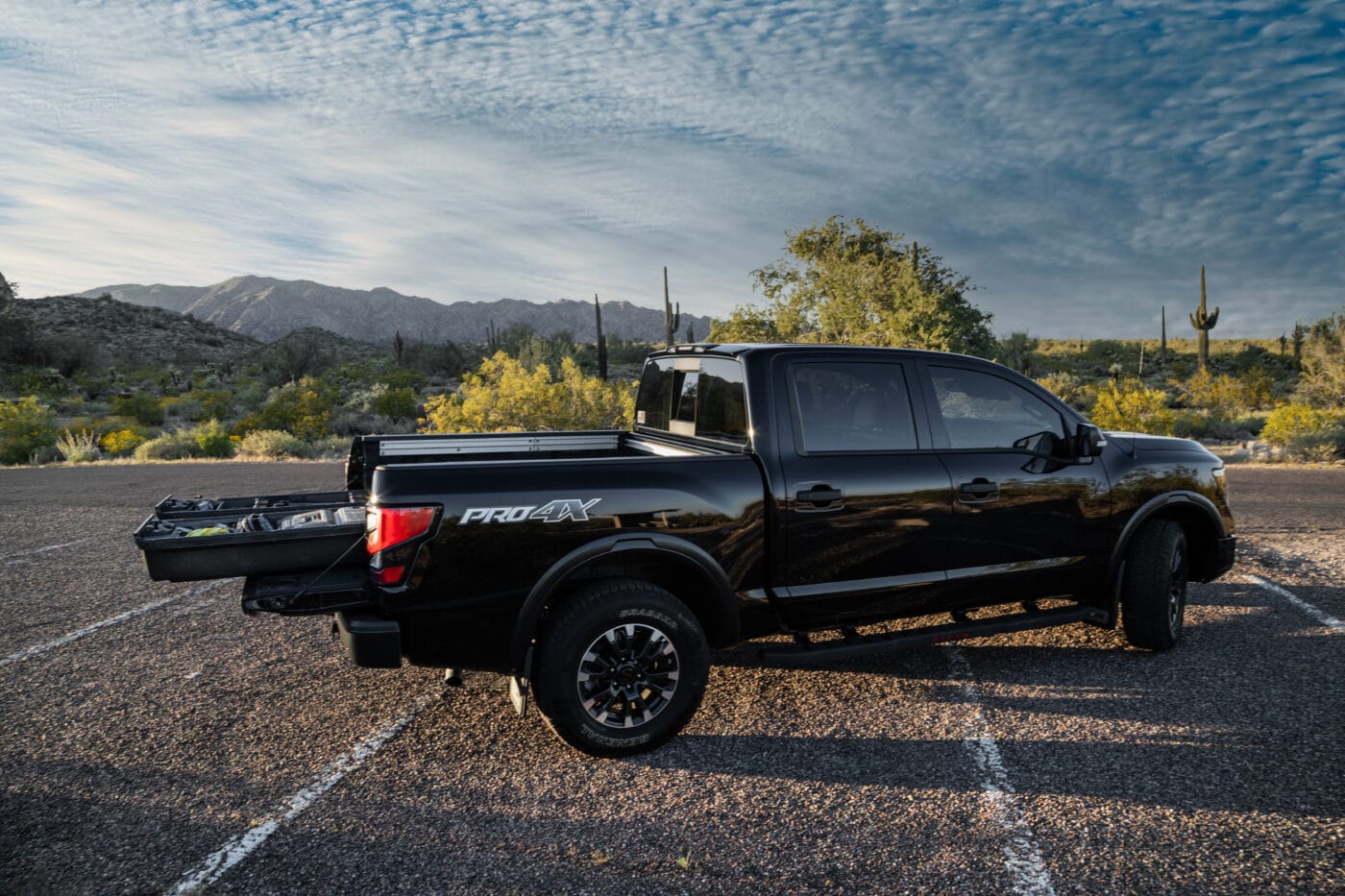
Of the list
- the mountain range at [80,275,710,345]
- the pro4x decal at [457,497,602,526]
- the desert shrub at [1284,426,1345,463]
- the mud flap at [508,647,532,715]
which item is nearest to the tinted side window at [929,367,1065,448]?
the pro4x decal at [457,497,602,526]

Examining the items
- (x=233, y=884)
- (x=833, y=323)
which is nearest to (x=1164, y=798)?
(x=233, y=884)

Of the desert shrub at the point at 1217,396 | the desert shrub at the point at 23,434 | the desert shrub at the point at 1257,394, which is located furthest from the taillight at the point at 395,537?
the desert shrub at the point at 1257,394

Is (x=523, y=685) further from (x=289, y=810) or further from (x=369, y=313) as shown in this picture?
(x=369, y=313)

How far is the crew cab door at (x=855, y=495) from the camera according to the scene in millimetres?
4262

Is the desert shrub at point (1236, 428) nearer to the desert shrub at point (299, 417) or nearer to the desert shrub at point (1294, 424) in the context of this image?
the desert shrub at point (1294, 424)

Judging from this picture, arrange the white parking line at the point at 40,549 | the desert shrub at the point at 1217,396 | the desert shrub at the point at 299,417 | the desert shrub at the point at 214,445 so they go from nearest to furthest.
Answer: the white parking line at the point at 40,549
the desert shrub at the point at 214,445
the desert shrub at the point at 299,417
the desert shrub at the point at 1217,396

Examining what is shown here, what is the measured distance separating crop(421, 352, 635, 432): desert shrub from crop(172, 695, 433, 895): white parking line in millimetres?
12232

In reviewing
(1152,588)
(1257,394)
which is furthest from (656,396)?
(1257,394)

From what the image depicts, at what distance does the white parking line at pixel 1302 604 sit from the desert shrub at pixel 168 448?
22075 millimetres

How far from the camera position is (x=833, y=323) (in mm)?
27625

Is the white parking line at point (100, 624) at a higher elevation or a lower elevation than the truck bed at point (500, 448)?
lower

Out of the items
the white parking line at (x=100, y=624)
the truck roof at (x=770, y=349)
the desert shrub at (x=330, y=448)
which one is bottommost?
the white parking line at (x=100, y=624)

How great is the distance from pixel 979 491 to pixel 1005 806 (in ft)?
5.77

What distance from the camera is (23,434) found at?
831 inches
